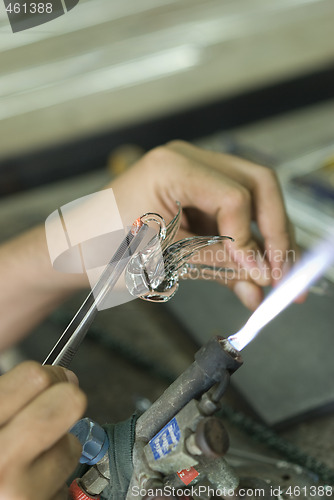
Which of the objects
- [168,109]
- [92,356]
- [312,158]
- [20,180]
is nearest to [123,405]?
[92,356]

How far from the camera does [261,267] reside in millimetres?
431

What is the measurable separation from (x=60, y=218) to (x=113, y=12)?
0.54 meters

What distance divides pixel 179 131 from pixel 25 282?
654mm

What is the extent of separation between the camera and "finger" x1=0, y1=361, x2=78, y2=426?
9.4 inches

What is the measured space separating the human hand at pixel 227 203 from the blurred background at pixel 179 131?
6 centimetres

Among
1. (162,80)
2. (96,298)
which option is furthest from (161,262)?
(162,80)

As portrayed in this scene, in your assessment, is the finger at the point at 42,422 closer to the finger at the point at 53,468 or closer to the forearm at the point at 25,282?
the finger at the point at 53,468

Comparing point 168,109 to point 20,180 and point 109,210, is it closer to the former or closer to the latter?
point 20,180

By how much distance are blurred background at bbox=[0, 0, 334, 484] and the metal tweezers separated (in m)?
0.05

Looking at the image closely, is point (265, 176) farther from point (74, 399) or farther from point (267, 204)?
point (74, 399)

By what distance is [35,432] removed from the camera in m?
0.23

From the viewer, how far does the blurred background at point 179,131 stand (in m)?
0.48

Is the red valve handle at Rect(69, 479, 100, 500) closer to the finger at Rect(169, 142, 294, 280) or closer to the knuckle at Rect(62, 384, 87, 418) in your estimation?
the knuckle at Rect(62, 384, 87, 418)

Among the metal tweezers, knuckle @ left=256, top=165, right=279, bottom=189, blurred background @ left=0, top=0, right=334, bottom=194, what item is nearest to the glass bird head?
the metal tweezers
